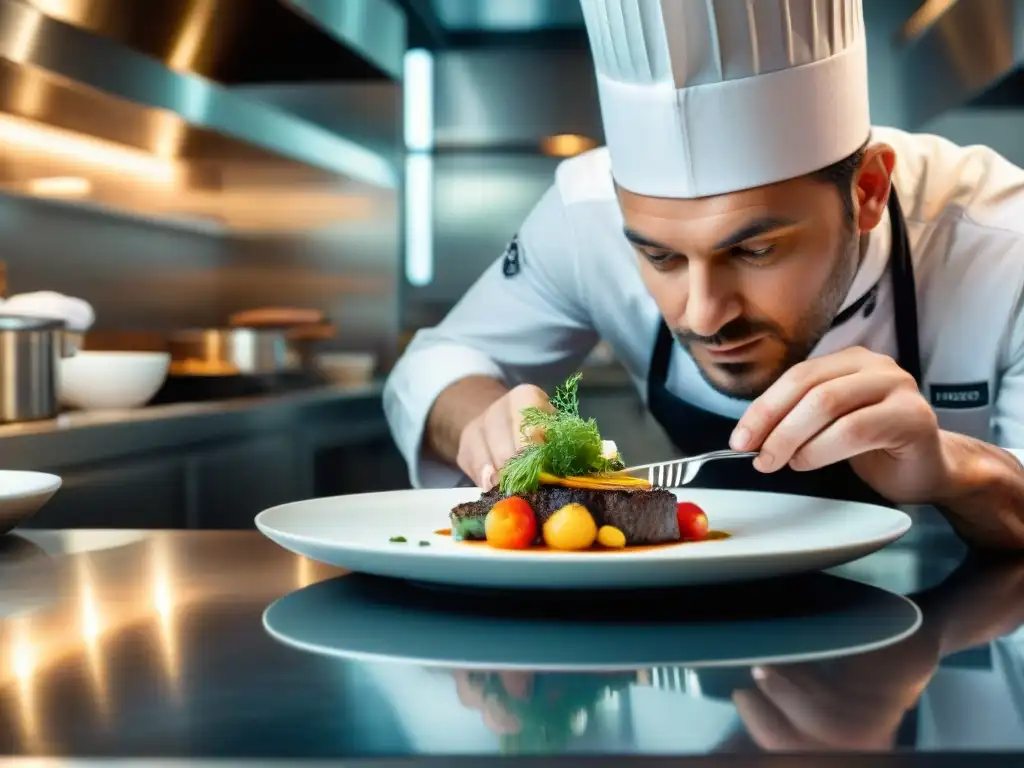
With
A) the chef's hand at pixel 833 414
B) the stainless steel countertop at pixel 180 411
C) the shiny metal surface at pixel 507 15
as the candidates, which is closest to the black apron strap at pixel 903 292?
the chef's hand at pixel 833 414

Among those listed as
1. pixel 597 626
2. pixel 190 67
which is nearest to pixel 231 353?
pixel 190 67

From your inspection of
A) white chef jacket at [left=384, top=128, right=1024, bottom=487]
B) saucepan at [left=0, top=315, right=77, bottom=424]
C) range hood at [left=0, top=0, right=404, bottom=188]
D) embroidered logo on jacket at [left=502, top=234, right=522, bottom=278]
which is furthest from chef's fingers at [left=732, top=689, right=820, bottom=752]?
range hood at [left=0, top=0, right=404, bottom=188]

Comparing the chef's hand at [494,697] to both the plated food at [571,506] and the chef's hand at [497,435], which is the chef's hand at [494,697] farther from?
the chef's hand at [497,435]

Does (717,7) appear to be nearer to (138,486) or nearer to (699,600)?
(699,600)

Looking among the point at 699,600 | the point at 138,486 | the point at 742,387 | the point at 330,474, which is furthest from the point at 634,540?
the point at 330,474

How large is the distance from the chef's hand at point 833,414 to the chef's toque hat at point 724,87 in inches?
13.8

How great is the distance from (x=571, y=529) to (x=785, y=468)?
3.13 feet

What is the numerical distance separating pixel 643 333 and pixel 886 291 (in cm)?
40

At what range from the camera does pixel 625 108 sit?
4.55 feet

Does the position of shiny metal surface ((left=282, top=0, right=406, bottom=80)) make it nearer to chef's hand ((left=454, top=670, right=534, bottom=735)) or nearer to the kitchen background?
the kitchen background

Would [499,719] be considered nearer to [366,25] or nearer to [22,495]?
[22,495]

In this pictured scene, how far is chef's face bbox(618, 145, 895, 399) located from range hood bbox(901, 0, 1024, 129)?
2.36 ft

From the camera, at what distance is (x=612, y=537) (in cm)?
93

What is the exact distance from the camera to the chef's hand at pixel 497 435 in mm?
1178
